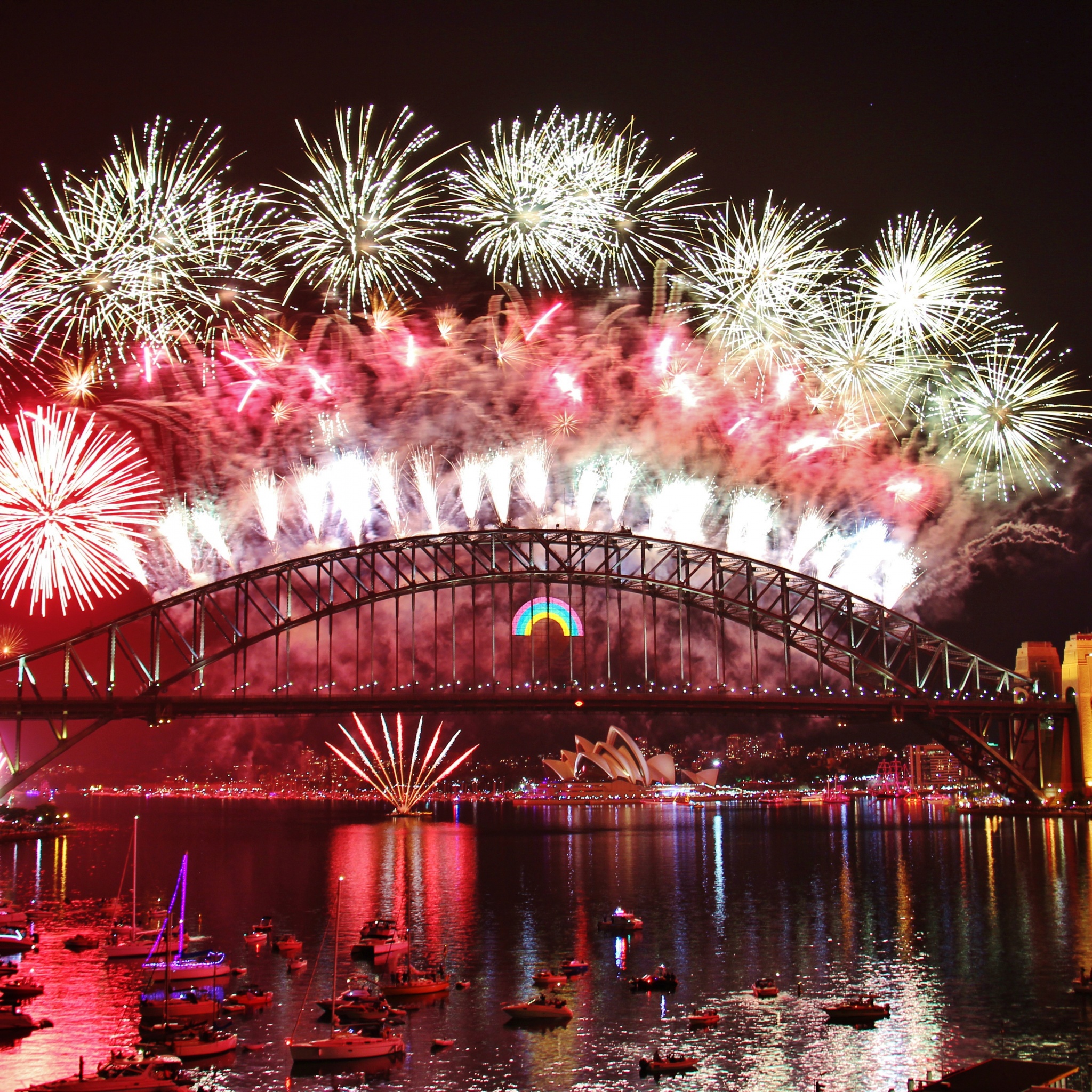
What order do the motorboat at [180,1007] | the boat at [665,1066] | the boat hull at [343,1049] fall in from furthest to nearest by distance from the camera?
1. the motorboat at [180,1007]
2. the boat hull at [343,1049]
3. the boat at [665,1066]

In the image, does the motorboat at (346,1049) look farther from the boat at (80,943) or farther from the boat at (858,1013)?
the boat at (80,943)

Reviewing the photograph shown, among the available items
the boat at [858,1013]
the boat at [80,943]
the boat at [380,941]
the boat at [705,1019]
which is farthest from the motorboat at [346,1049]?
the boat at [80,943]

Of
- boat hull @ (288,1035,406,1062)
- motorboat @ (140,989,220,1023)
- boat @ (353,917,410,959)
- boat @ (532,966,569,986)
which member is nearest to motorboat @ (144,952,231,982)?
motorboat @ (140,989,220,1023)

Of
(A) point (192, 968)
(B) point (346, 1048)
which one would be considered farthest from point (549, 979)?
(A) point (192, 968)

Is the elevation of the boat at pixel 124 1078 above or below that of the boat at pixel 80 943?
below

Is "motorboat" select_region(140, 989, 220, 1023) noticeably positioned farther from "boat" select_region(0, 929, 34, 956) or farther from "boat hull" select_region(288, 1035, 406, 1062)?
"boat" select_region(0, 929, 34, 956)

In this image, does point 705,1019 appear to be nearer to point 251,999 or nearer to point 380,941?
point 251,999
